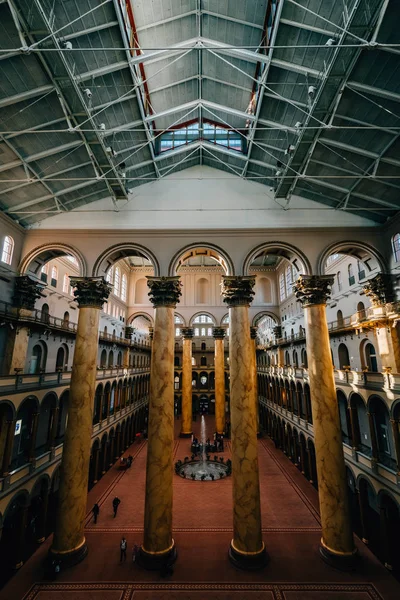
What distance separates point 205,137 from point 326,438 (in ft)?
45.4

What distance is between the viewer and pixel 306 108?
1058cm

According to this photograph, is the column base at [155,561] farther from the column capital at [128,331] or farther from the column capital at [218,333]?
the column capital at [128,331]

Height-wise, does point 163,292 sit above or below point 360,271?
below

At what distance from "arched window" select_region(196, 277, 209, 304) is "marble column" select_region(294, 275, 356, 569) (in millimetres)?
21974

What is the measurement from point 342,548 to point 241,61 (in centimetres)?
1706

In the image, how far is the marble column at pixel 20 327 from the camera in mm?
13585

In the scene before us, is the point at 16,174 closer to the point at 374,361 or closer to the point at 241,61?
the point at 241,61

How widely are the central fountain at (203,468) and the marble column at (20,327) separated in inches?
484

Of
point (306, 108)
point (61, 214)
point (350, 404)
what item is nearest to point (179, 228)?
point (61, 214)

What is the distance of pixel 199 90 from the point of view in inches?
494

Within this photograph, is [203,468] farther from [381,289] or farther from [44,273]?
[44,273]

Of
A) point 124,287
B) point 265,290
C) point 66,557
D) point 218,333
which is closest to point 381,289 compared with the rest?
point 66,557

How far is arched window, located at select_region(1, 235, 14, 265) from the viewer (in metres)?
12.9

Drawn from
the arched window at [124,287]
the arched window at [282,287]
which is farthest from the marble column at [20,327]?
the arched window at [282,287]
